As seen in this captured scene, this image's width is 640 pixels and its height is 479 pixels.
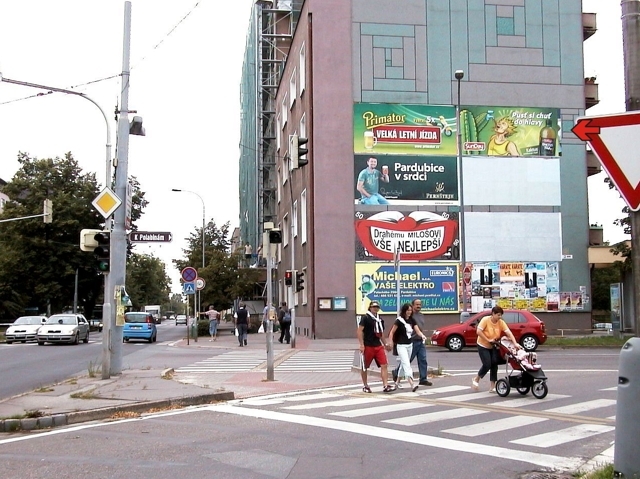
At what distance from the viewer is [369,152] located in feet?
120

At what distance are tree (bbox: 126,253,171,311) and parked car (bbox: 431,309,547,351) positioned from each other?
67358 millimetres

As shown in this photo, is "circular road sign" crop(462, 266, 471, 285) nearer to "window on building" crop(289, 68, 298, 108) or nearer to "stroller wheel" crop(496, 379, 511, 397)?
"window on building" crop(289, 68, 298, 108)

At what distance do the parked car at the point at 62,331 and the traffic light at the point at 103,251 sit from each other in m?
20.3

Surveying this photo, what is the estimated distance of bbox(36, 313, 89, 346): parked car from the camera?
3503 cm

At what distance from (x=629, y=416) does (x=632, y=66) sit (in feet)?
9.30

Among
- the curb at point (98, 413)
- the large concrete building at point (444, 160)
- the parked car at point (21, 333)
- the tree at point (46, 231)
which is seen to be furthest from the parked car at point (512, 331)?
the tree at point (46, 231)

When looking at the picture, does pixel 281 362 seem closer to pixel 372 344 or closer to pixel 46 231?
pixel 372 344

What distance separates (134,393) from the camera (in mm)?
13617

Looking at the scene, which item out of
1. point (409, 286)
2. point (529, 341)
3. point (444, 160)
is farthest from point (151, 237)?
point (444, 160)

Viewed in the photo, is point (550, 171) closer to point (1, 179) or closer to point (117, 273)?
point (117, 273)

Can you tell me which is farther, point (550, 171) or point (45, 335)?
point (550, 171)

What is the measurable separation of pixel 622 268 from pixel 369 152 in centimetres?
1330

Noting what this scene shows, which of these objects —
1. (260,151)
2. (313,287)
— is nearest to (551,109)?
(313,287)

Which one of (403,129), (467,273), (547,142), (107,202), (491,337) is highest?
(403,129)
